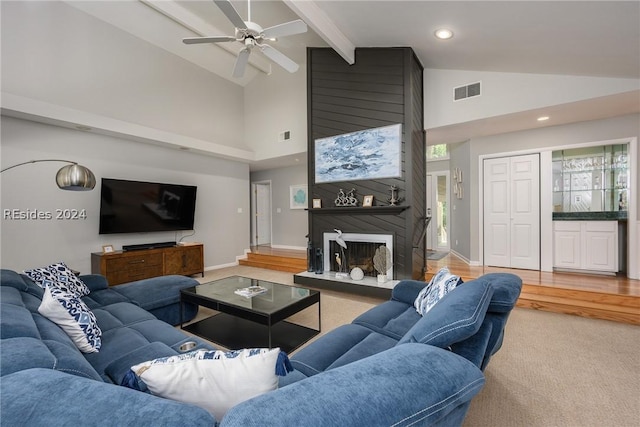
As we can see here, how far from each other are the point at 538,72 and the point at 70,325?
18.0ft

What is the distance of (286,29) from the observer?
2809 mm

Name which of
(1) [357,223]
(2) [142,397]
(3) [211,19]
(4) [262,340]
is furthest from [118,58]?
(2) [142,397]

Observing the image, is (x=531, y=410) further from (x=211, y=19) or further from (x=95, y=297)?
(x=211, y=19)

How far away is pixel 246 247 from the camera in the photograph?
712cm

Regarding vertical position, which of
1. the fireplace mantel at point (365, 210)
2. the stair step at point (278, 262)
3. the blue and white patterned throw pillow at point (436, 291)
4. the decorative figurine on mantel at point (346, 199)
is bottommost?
the stair step at point (278, 262)

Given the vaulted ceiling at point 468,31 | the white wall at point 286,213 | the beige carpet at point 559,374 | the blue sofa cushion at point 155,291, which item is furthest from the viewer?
the white wall at point 286,213

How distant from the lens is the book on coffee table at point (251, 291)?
2961 millimetres

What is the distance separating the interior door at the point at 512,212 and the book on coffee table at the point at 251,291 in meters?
4.11

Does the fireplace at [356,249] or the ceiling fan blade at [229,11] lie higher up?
the ceiling fan blade at [229,11]

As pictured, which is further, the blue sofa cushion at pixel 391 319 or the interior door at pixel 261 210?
the interior door at pixel 261 210

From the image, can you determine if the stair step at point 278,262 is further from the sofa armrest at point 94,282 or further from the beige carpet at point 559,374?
the sofa armrest at point 94,282

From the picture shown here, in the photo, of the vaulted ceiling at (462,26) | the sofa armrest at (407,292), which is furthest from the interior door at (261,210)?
the sofa armrest at (407,292)

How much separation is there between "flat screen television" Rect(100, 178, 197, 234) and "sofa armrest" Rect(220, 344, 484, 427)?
203 inches

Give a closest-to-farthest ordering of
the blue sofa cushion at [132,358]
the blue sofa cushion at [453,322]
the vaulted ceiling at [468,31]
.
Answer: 1. the blue sofa cushion at [453,322]
2. the blue sofa cushion at [132,358]
3. the vaulted ceiling at [468,31]
